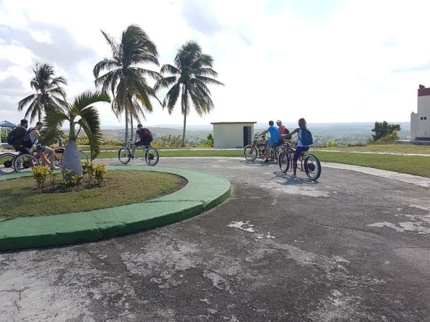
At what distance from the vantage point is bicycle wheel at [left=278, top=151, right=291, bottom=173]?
Answer: 1023cm

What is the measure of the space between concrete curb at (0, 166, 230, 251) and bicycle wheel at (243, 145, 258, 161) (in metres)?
8.21

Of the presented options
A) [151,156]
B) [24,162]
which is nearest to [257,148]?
[151,156]

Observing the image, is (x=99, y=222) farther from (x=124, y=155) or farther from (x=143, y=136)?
(x=124, y=155)

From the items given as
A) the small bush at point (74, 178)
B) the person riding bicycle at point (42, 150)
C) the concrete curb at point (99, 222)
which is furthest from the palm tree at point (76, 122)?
the person riding bicycle at point (42, 150)

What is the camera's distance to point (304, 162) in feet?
30.9

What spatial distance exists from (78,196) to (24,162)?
19.3ft

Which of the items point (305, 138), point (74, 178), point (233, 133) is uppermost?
point (233, 133)

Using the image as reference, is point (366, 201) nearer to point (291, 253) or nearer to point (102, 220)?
point (291, 253)

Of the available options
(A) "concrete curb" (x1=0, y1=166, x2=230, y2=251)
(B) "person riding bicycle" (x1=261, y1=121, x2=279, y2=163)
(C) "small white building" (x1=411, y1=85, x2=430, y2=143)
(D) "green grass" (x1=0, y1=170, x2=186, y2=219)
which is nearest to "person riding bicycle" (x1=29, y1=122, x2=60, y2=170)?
(D) "green grass" (x1=0, y1=170, x2=186, y2=219)

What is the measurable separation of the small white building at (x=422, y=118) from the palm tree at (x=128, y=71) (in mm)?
26439

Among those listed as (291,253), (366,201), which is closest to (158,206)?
(291,253)

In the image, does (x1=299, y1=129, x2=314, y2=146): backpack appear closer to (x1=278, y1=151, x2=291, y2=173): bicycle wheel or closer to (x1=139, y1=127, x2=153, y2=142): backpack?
(x1=278, y1=151, x2=291, y2=173): bicycle wheel

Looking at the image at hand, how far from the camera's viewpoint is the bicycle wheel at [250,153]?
14.3 metres

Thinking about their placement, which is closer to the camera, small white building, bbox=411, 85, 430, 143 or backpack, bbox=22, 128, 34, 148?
backpack, bbox=22, 128, 34, 148
